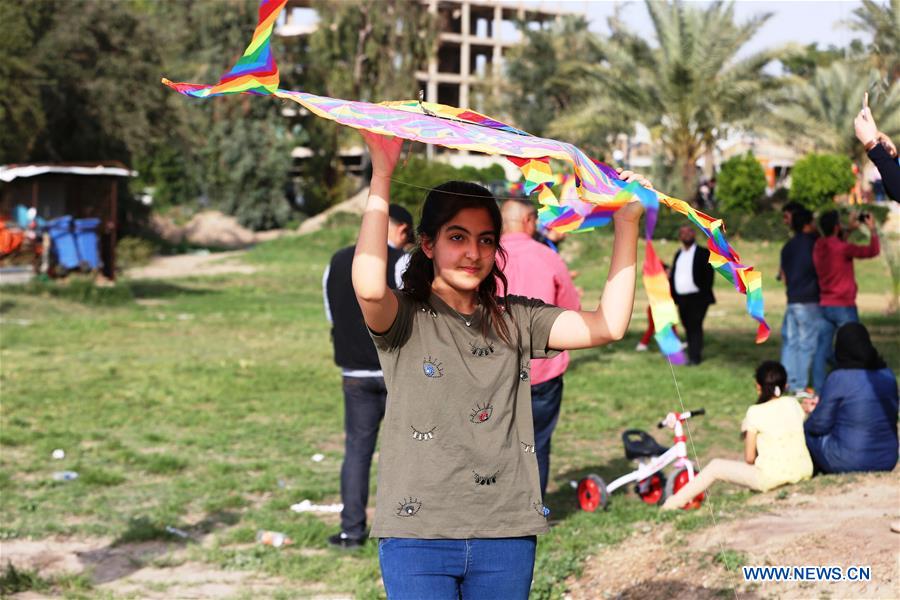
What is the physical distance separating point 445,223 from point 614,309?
539mm

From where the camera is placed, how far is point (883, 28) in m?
8.64

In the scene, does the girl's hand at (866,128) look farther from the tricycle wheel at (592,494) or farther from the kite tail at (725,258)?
the tricycle wheel at (592,494)

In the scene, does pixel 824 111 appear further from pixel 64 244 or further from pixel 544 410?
pixel 544 410

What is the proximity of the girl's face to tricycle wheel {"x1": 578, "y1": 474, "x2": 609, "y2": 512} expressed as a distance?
466cm

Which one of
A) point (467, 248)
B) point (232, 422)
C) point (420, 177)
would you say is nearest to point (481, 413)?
point (467, 248)

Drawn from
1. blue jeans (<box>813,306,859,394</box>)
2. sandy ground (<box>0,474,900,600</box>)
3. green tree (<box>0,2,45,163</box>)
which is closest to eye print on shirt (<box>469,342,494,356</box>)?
sandy ground (<box>0,474,900,600</box>)

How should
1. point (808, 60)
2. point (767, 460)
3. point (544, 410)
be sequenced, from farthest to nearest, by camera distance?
1. point (808, 60)
2. point (767, 460)
3. point (544, 410)

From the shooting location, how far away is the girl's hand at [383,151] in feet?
10.1

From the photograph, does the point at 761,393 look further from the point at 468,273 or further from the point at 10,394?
the point at 10,394

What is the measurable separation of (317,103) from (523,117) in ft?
161

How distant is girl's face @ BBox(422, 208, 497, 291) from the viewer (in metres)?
3.24

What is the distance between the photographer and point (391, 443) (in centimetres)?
318

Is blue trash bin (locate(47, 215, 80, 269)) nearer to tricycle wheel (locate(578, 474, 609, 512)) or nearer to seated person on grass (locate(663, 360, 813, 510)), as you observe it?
tricycle wheel (locate(578, 474, 609, 512))

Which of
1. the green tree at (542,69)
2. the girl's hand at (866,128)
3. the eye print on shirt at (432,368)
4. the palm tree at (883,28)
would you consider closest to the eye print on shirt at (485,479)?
the eye print on shirt at (432,368)
